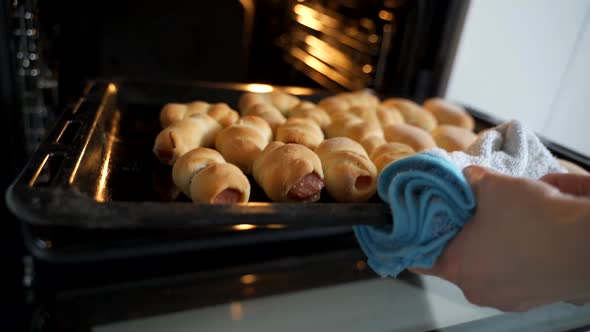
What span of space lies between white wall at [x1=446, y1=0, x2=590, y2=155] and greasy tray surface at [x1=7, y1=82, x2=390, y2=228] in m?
0.61

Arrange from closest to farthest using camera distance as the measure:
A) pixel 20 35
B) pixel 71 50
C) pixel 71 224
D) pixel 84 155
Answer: pixel 71 224
pixel 84 155
pixel 20 35
pixel 71 50

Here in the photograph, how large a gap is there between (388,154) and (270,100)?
0.33 meters

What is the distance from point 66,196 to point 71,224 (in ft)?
0.15

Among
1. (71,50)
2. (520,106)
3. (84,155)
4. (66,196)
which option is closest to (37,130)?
(71,50)

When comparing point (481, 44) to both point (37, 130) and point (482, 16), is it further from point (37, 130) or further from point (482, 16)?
point (37, 130)

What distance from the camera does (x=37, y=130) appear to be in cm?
89

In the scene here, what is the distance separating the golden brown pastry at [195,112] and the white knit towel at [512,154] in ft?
1.36

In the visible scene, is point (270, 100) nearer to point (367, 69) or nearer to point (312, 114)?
point (312, 114)

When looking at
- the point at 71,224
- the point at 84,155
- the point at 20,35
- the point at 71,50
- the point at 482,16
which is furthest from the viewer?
the point at 482,16

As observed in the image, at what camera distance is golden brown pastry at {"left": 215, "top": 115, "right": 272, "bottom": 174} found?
68cm

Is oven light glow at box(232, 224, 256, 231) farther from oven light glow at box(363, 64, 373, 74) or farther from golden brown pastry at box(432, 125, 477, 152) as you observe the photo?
oven light glow at box(363, 64, 373, 74)

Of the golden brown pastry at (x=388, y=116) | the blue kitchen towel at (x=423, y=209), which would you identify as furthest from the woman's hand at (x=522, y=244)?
the golden brown pastry at (x=388, y=116)

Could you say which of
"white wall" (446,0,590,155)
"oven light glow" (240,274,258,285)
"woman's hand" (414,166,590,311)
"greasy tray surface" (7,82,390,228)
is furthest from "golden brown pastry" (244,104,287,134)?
"white wall" (446,0,590,155)

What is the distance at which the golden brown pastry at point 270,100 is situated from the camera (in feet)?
2.93
